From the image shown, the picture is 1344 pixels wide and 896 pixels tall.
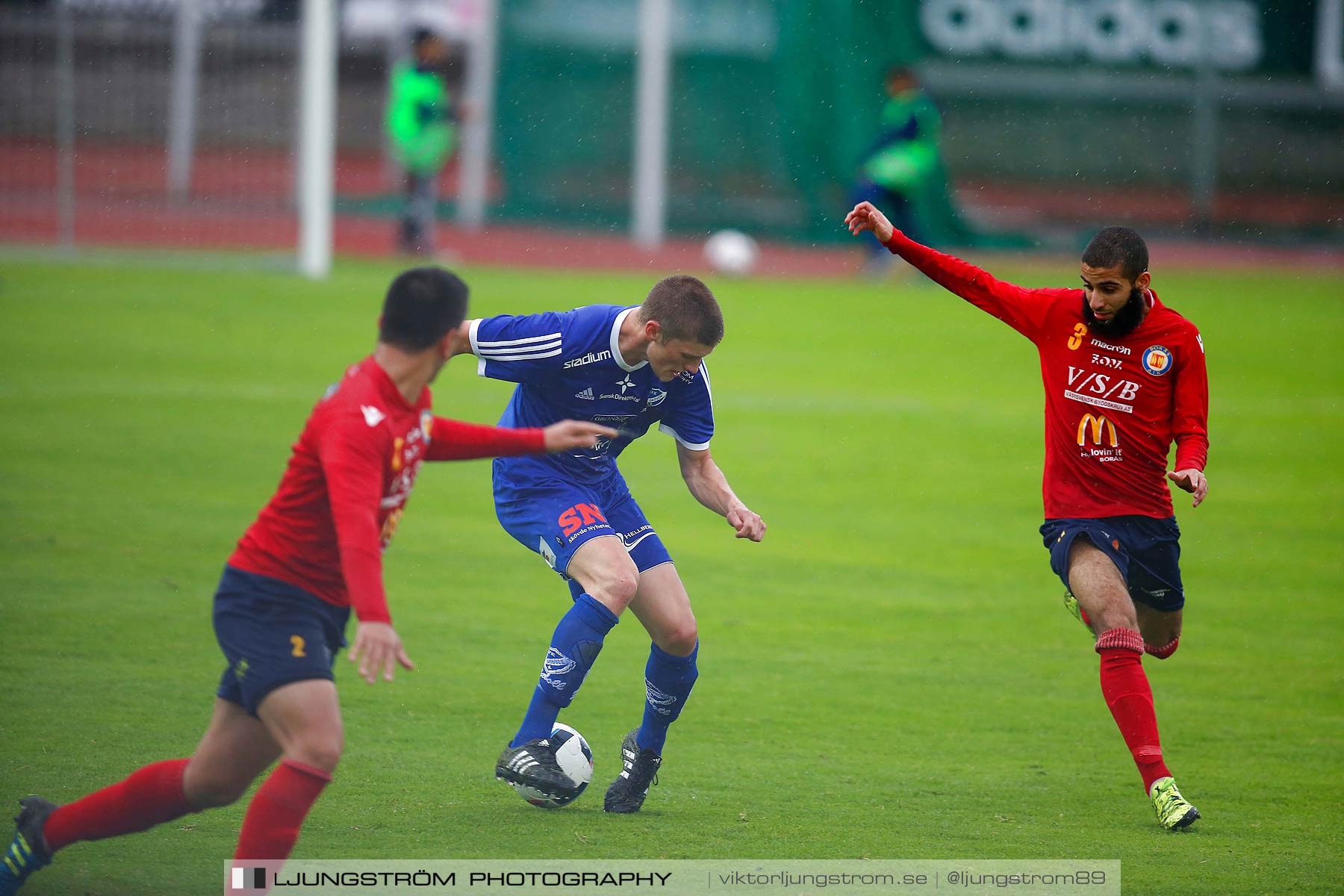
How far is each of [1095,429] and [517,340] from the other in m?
2.09

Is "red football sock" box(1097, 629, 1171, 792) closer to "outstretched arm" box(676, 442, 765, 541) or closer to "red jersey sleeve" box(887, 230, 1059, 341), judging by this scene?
"red jersey sleeve" box(887, 230, 1059, 341)

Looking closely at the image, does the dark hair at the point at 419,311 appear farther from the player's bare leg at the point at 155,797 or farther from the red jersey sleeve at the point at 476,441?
the player's bare leg at the point at 155,797

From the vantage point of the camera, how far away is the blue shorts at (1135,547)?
543cm

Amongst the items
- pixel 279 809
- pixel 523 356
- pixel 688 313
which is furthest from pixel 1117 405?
pixel 279 809

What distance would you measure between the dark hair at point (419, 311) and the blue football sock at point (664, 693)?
5.76ft

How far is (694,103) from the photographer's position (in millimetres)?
24766

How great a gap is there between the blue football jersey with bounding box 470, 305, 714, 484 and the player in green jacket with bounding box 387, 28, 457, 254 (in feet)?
49.3

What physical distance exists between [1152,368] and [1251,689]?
7.18ft

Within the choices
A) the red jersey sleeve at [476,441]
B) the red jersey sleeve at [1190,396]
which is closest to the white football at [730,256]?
the red jersey sleeve at [1190,396]

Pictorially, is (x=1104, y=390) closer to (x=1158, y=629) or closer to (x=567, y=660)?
(x=1158, y=629)

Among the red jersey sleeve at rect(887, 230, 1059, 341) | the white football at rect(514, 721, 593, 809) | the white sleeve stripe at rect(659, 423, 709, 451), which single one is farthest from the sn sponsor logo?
the red jersey sleeve at rect(887, 230, 1059, 341)

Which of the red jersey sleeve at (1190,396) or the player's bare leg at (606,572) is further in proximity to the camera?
the red jersey sleeve at (1190,396)

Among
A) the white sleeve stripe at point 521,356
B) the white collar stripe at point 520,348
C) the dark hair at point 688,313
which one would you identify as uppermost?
the dark hair at point 688,313

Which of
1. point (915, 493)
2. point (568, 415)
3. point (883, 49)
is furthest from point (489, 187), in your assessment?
point (568, 415)
